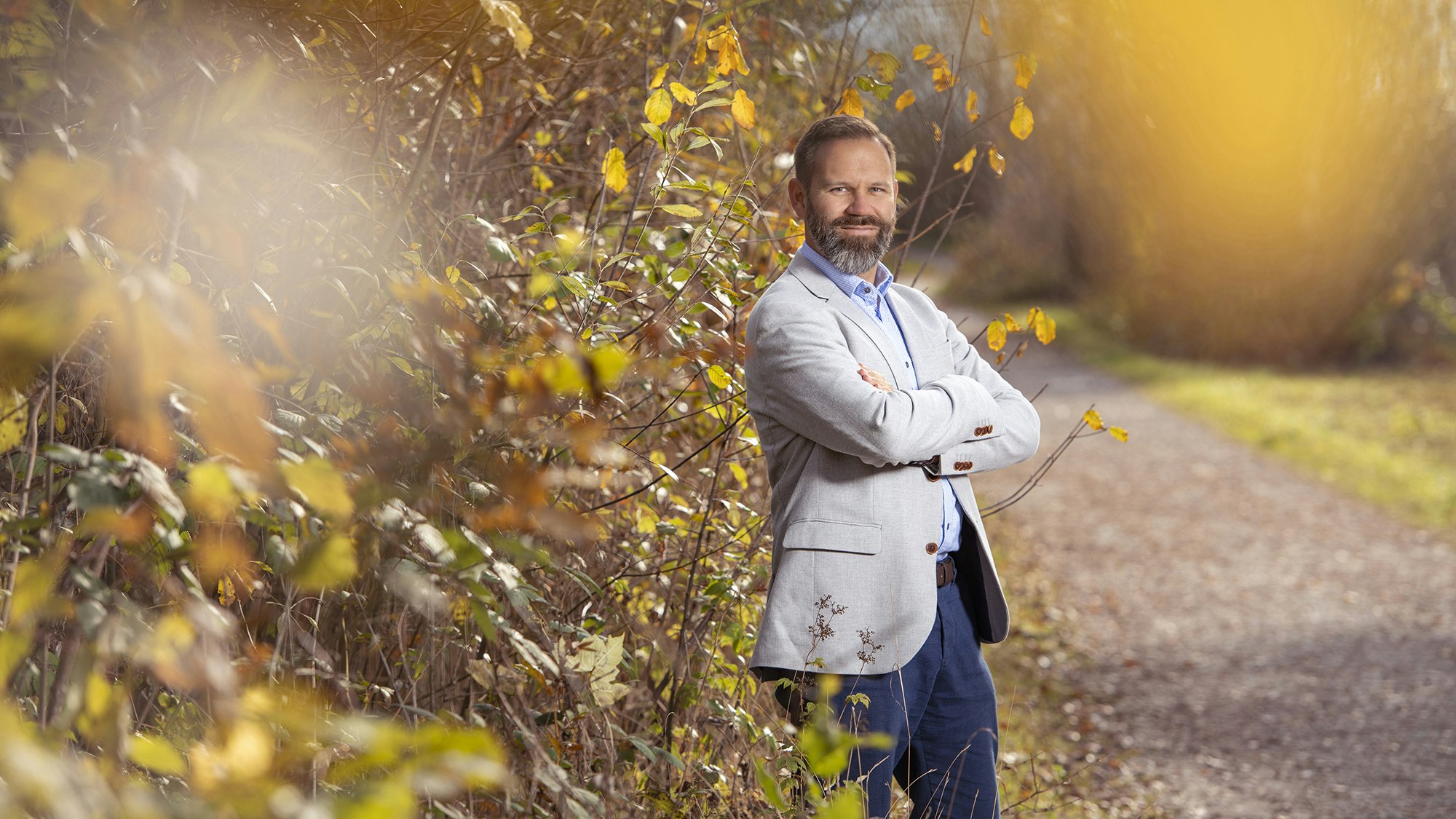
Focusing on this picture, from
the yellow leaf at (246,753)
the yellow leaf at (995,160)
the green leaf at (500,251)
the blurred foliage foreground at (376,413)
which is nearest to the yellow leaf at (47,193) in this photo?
the blurred foliage foreground at (376,413)

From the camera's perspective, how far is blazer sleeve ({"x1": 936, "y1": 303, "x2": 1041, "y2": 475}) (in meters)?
2.51

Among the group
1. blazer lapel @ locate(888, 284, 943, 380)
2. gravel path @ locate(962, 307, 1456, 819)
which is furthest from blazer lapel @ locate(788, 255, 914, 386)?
gravel path @ locate(962, 307, 1456, 819)

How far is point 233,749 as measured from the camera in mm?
1015

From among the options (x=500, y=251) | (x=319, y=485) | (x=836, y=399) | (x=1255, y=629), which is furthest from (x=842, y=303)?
(x=1255, y=629)

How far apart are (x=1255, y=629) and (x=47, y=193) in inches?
263

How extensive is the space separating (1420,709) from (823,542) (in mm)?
4346

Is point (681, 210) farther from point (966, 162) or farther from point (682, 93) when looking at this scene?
point (966, 162)

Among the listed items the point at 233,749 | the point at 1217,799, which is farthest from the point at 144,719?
the point at 1217,799

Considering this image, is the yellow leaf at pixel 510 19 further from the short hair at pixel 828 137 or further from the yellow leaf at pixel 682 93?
the short hair at pixel 828 137

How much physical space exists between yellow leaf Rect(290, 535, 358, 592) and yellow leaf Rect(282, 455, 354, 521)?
0.04 m

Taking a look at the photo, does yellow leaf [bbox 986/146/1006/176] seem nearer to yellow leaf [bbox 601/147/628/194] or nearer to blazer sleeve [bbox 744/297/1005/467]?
blazer sleeve [bbox 744/297/1005/467]

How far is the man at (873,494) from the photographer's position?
2.36 meters

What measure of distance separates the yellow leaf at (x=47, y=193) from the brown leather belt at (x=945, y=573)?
1839mm

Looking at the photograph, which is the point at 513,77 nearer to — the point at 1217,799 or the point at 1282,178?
the point at 1217,799
